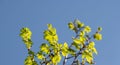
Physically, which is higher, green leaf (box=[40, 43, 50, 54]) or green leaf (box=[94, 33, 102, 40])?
green leaf (box=[94, 33, 102, 40])

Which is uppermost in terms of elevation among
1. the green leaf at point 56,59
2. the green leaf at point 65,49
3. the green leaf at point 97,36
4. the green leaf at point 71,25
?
the green leaf at point 71,25

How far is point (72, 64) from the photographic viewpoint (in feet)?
32.4

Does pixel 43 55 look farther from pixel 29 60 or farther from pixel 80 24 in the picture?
pixel 80 24

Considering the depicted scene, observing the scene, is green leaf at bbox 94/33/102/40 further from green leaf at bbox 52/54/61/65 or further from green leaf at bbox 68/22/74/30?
green leaf at bbox 52/54/61/65

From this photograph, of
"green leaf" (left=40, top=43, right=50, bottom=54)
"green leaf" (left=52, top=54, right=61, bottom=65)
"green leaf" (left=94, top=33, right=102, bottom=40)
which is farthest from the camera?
"green leaf" (left=94, top=33, right=102, bottom=40)

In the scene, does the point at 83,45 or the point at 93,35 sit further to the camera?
the point at 93,35

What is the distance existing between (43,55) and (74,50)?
47.3 inches

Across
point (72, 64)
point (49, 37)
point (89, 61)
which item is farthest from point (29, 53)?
point (89, 61)

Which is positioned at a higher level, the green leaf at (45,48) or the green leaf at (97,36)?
the green leaf at (97,36)

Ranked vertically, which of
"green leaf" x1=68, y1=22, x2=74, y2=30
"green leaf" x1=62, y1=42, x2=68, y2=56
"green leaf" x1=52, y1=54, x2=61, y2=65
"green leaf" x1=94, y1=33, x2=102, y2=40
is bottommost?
"green leaf" x1=52, y1=54, x2=61, y2=65

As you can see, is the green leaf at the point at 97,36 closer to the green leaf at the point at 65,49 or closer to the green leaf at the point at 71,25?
the green leaf at the point at 71,25

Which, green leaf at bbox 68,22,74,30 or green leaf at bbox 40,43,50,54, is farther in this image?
green leaf at bbox 68,22,74,30

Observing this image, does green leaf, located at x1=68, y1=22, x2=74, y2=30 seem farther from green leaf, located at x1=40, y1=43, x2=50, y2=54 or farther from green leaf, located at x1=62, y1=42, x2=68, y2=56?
green leaf, located at x1=40, y1=43, x2=50, y2=54

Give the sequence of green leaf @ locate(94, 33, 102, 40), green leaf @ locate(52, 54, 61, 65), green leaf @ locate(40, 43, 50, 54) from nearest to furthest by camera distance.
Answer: green leaf @ locate(52, 54, 61, 65)
green leaf @ locate(40, 43, 50, 54)
green leaf @ locate(94, 33, 102, 40)
